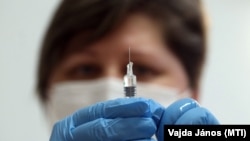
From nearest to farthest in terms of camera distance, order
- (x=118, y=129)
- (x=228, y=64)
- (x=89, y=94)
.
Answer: (x=118, y=129)
(x=89, y=94)
(x=228, y=64)

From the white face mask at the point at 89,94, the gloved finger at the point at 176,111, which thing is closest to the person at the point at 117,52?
the white face mask at the point at 89,94

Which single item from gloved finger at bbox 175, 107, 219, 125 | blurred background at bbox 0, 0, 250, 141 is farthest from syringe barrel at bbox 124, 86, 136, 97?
blurred background at bbox 0, 0, 250, 141

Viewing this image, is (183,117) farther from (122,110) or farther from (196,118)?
(122,110)

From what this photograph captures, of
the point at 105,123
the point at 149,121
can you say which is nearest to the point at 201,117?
the point at 149,121

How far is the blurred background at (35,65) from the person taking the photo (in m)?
1.18

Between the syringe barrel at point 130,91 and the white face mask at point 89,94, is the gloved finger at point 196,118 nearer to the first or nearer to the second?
the syringe barrel at point 130,91

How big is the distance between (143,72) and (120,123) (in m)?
0.39

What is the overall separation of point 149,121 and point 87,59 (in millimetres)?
451

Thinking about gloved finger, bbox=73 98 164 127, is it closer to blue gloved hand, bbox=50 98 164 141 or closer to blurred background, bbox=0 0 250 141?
blue gloved hand, bbox=50 98 164 141

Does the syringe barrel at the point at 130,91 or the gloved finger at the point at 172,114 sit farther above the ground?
the syringe barrel at the point at 130,91

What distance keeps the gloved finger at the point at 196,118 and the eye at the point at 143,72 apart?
1.14 feet

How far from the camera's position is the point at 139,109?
81cm

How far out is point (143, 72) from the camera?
1.18 metres

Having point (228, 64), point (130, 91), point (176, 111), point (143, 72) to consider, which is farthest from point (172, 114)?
point (228, 64)
